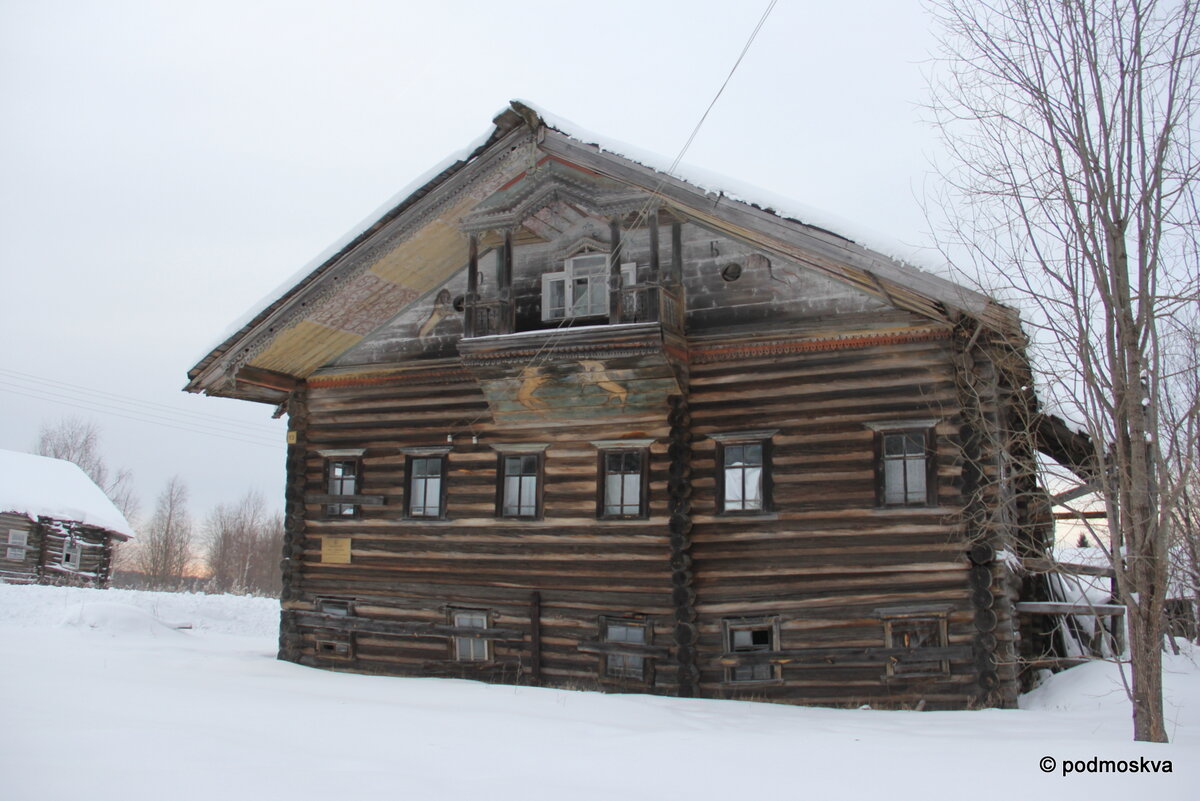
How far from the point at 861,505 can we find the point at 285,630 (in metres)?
10.6

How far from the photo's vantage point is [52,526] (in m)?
38.1

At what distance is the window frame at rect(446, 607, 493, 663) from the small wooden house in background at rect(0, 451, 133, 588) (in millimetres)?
26610

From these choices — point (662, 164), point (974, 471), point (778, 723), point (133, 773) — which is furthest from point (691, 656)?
point (133, 773)

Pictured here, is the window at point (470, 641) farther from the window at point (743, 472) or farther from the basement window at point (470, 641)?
the window at point (743, 472)

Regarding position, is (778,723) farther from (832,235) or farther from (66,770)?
(66,770)

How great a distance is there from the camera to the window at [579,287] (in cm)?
1536

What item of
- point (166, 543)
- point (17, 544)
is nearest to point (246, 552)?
point (166, 543)

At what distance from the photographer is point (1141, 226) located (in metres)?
9.48

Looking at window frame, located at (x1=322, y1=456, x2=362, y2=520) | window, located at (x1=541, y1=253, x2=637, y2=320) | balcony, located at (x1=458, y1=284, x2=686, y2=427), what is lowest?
window frame, located at (x1=322, y1=456, x2=362, y2=520)

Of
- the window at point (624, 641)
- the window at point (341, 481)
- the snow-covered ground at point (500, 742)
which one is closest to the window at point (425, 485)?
the window at point (341, 481)

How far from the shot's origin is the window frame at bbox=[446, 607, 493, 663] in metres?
15.8

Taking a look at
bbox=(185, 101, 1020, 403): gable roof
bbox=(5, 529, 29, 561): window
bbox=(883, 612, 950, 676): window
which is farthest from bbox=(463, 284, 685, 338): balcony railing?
bbox=(5, 529, 29, 561): window

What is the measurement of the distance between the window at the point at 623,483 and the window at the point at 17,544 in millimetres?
31020

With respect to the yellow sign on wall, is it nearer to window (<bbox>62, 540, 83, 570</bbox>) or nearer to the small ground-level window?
the small ground-level window
